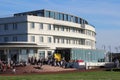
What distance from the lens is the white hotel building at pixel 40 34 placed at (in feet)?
212

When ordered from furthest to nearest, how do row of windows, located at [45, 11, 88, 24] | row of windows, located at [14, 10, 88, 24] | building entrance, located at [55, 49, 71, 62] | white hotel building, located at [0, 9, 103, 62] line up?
row of windows, located at [45, 11, 88, 24] < row of windows, located at [14, 10, 88, 24] < building entrance, located at [55, 49, 71, 62] < white hotel building, located at [0, 9, 103, 62]

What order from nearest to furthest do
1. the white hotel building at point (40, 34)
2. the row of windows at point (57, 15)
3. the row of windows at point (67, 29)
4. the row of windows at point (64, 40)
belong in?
the white hotel building at point (40, 34)
the row of windows at point (64, 40)
the row of windows at point (57, 15)
the row of windows at point (67, 29)

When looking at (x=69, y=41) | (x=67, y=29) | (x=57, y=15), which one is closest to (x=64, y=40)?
(x=69, y=41)

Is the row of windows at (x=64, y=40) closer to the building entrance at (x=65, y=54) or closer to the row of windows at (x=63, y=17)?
the row of windows at (x=63, y=17)

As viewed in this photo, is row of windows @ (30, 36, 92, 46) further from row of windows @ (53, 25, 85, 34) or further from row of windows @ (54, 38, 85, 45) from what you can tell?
row of windows @ (53, 25, 85, 34)

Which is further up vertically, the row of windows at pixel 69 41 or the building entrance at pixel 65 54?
the row of windows at pixel 69 41

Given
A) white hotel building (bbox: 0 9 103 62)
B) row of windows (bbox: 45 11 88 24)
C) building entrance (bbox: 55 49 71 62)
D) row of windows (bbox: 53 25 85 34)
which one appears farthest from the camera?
row of windows (bbox: 45 11 88 24)

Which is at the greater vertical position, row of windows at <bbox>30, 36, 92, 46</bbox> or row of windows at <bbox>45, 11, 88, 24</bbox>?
row of windows at <bbox>45, 11, 88, 24</bbox>

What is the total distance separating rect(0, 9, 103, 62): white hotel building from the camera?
64625 mm

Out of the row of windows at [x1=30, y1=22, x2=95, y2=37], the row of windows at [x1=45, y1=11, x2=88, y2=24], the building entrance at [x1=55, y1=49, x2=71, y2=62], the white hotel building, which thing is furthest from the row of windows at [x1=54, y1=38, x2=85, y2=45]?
the building entrance at [x1=55, y1=49, x2=71, y2=62]

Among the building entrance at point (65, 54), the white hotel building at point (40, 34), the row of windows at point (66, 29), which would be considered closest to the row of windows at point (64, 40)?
the white hotel building at point (40, 34)

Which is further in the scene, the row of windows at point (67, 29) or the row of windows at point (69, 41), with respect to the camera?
the row of windows at point (69, 41)

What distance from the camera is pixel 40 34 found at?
82.7 metres

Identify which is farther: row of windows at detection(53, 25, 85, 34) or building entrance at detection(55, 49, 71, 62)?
row of windows at detection(53, 25, 85, 34)
